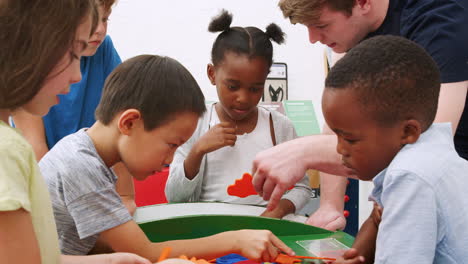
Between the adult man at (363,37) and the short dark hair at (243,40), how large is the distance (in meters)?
0.25

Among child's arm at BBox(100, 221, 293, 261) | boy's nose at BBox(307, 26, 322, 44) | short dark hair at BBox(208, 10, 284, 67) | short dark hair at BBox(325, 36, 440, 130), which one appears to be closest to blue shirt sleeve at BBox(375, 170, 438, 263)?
short dark hair at BBox(325, 36, 440, 130)

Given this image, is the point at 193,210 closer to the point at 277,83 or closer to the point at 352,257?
the point at 352,257

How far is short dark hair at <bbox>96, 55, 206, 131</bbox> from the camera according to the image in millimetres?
751

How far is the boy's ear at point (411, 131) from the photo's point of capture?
61 centimetres

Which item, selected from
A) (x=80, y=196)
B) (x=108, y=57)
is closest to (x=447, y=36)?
(x=80, y=196)

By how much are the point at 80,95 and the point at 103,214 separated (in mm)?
547

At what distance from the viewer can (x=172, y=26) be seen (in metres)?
2.29

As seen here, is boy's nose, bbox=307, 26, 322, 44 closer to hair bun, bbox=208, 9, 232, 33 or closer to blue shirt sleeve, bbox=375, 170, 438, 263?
hair bun, bbox=208, 9, 232, 33

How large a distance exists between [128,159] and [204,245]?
20 cm

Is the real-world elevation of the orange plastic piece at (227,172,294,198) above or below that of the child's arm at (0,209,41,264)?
below

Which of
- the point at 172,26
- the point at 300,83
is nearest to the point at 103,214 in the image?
the point at 172,26

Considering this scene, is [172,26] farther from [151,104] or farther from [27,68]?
[27,68]

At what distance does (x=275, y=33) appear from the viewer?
51.8 inches

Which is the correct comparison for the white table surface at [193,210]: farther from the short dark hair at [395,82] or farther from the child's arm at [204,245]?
the short dark hair at [395,82]
